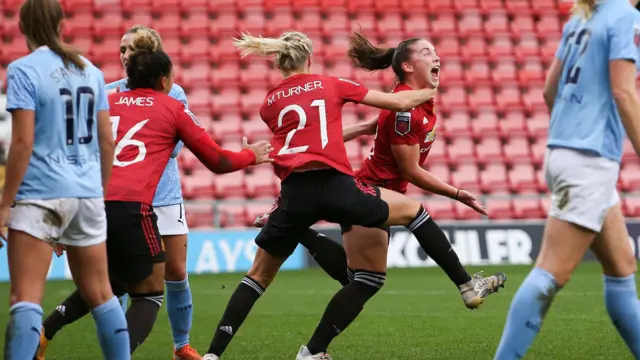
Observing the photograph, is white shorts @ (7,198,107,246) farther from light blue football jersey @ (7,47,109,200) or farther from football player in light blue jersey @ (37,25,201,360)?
football player in light blue jersey @ (37,25,201,360)

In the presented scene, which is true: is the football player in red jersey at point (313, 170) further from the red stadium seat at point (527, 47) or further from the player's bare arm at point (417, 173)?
the red stadium seat at point (527, 47)

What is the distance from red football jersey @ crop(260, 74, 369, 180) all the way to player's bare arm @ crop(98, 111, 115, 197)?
3.81ft

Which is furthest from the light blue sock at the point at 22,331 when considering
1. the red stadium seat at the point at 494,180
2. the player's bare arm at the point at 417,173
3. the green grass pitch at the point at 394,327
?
the red stadium seat at the point at 494,180

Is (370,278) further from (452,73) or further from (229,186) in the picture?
(452,73)

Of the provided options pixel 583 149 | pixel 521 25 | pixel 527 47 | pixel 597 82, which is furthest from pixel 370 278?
pixel 521 25

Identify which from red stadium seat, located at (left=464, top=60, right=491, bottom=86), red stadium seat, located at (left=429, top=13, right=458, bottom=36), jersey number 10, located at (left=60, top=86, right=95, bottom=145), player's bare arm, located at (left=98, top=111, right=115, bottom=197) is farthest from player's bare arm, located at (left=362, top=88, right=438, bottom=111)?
red stadium seat, located at (left=429, top=13, right=458, bottom=36)

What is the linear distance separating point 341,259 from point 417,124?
3.31 feet

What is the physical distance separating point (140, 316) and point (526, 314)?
6.76 feet

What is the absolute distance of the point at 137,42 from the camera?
5.50 m

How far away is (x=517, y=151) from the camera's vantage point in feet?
55.5

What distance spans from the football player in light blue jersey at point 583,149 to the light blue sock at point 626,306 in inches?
13.6

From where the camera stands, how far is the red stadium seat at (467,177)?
53.0ft

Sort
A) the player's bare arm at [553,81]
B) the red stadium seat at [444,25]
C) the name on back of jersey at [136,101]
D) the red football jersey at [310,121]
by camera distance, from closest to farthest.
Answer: the player's bare arm at [553,81], the name on back of jersey at [136,101], the red football jersey at [310,121], the red stadium seat at [444,25]

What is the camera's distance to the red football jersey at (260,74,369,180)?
5.51m
